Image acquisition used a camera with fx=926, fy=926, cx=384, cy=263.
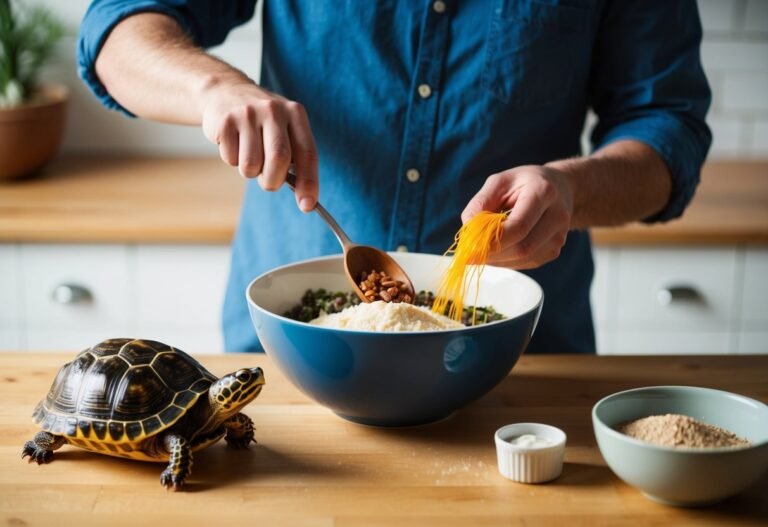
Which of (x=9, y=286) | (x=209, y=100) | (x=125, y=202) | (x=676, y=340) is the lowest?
(x=676, y=340)

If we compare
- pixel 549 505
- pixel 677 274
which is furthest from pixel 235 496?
pixel 677 274

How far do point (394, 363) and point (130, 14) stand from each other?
0.77 metres

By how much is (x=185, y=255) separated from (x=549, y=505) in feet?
4.66

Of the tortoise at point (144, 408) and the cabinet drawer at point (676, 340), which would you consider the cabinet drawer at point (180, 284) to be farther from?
the tortoise at point (144, 408)

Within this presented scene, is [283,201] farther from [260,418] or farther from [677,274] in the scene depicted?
[677,274]

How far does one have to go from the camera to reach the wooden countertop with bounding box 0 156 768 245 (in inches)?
82.4

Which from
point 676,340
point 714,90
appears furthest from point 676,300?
point 714,90

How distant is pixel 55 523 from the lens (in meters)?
0.87

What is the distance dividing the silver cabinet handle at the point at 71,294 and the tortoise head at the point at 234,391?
1293mm

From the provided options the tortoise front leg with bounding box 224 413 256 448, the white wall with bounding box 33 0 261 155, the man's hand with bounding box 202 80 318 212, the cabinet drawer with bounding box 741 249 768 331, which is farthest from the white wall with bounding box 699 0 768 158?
the tortoise front leg with bounding box 224 413 256 448

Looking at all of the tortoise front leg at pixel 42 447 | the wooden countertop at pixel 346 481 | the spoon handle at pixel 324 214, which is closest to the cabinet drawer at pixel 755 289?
the wooden countertop at pixel 346 481

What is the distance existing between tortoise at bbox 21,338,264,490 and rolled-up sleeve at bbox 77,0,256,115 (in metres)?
0.59

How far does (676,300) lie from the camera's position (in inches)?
87.5

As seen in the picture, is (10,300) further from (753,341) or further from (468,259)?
(753,341)
